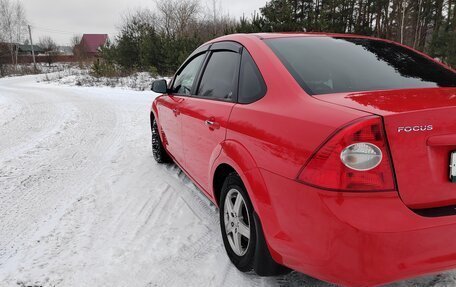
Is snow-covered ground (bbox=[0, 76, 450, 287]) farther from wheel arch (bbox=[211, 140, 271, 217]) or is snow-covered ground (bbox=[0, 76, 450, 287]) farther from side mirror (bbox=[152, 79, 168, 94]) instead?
side mirror (bbox=[152, 79, 168, 94])

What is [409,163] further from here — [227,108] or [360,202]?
[227,108]

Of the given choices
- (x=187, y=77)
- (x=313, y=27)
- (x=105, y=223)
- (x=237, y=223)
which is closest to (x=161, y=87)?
(x=187, y=77)

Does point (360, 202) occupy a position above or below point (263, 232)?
above

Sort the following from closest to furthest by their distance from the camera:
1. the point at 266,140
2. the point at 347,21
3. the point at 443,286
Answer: the point at 266,140 < the point at 443,286 < the point at 347,21

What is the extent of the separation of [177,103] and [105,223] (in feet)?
4.45

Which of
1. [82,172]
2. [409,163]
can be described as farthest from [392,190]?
[82,172]

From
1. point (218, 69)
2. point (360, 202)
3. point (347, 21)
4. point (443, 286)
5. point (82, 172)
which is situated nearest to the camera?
point (360, 202)

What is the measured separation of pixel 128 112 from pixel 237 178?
312 inches

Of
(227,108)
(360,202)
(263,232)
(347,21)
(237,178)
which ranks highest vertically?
(347,21)

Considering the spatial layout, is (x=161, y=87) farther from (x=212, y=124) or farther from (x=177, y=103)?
(x=212, y=124)

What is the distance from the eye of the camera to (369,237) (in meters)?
1.61

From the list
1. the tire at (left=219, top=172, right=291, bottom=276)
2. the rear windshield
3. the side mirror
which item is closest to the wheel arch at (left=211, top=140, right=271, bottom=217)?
the tire at (left=219, top=172, right=291, bottom=276)

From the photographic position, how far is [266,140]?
204cm

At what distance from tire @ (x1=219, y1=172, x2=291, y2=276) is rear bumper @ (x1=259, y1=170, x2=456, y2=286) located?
470mm
